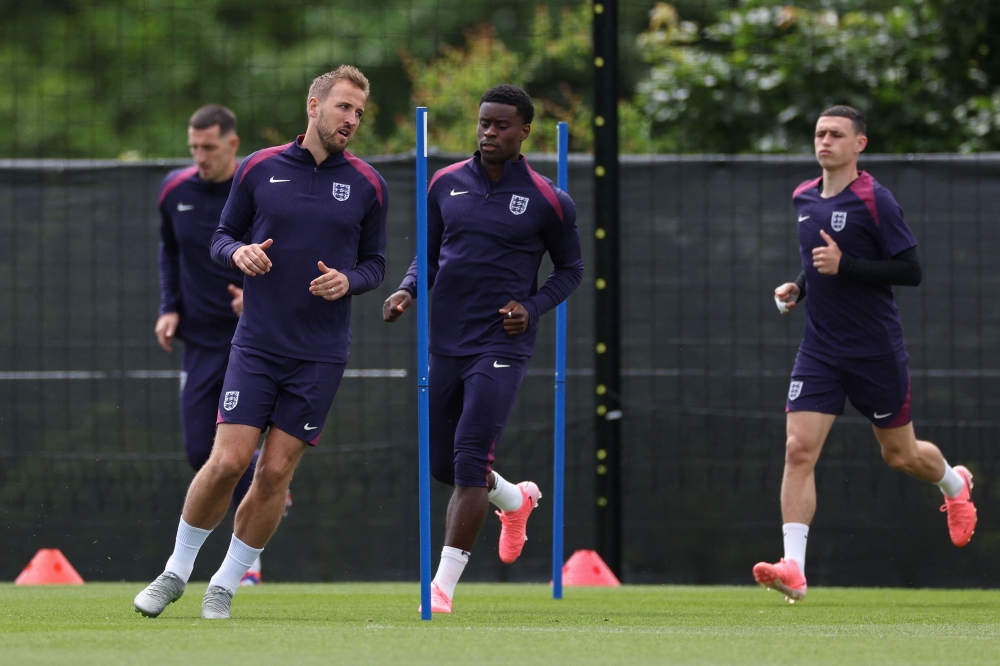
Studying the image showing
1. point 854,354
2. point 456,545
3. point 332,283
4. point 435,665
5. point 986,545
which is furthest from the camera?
point 986,545

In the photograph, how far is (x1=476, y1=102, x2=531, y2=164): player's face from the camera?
6.72m

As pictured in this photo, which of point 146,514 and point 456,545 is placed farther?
point 146,514

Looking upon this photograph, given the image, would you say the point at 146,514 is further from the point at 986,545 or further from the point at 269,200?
the point at 986,545

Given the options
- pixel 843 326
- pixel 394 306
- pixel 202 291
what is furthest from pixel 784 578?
pixel 202 291

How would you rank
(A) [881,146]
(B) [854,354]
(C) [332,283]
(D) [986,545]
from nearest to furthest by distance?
1. (C) [332,283]
2. (B) [854,354]
3. (D) [986,545]
4. (A) [881,146]

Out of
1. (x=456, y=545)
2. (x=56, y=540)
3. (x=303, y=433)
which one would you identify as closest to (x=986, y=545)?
(x=456, y=545)

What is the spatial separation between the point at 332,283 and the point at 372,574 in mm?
3710

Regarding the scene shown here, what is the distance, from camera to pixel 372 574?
365 inches

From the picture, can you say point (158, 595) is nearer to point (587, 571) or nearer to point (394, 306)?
point (394, 306)

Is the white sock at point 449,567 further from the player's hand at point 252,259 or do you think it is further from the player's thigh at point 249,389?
the player's hand at point 252,259

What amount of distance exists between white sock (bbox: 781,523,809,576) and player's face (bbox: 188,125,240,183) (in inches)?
128

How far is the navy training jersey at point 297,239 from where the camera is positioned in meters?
6.03

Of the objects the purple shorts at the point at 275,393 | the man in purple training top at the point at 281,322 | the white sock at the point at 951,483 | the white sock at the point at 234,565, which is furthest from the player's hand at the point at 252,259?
the white sock at the point at 951,483

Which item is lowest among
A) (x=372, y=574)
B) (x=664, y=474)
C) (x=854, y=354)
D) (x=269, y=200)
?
(x=372, y=574)
